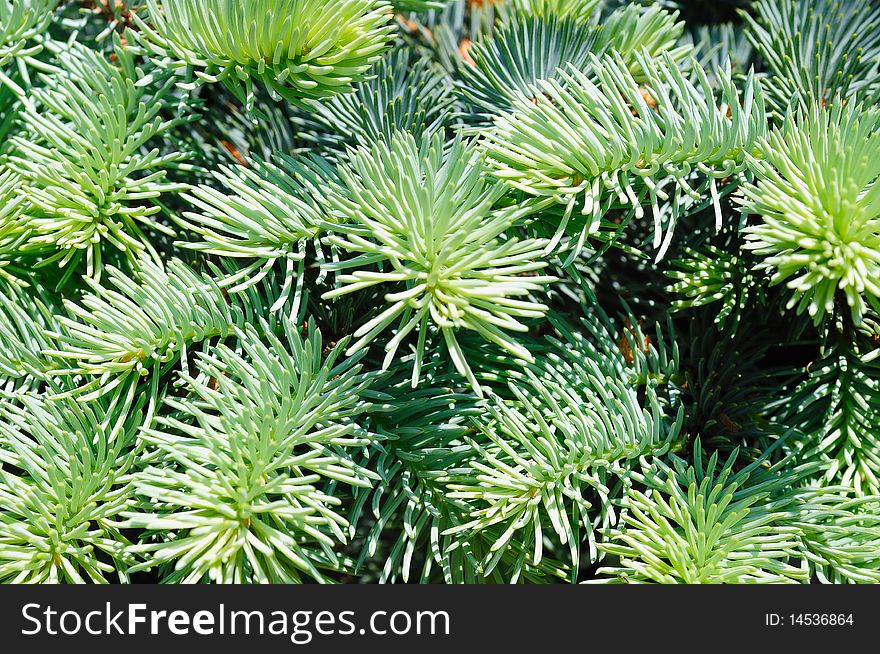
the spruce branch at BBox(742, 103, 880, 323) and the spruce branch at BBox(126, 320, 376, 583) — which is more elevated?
the spruce branch at BBox(742, 103, 880, 323)

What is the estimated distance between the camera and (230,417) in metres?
0.27

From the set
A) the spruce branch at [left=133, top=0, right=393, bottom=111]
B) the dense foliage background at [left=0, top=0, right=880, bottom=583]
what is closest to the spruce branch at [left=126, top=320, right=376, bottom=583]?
the dense foliage background at [left=0, top=0, right=880, bottom=583]

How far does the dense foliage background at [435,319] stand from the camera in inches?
10.4

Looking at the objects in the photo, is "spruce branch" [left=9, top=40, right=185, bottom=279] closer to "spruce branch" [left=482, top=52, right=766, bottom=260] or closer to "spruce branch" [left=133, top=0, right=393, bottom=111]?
"spruce branch" [left=133, top=0, right=393, bottom=111]

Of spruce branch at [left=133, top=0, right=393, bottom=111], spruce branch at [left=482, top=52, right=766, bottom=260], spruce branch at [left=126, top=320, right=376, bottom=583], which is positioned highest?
spruce branch at [left=133, top=0, right=393, bottom=111]

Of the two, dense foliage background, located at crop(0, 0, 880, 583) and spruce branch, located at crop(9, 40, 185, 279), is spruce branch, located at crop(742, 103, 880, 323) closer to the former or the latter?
dense foliage background, located at crop(0, 0, 880, 583)

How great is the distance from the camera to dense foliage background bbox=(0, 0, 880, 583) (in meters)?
0.26

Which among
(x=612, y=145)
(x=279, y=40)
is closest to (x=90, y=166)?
(x=279, y=40)

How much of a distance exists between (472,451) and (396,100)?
0.19 metres

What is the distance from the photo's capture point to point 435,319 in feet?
0.80

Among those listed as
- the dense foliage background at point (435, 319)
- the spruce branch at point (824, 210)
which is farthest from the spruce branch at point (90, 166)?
the spruce branch at point (824, 210)

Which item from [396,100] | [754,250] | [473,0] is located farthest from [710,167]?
[473,0]

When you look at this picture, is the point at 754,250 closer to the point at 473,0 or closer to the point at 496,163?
the point at 496,163

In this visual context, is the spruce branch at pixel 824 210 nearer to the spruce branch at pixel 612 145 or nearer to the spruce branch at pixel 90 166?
the spruce branch at pixel 612 145
